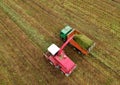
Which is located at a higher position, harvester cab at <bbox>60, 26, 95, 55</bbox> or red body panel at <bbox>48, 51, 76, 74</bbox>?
harvester cab at <bbox>60, 26, 95, 55</bbox>

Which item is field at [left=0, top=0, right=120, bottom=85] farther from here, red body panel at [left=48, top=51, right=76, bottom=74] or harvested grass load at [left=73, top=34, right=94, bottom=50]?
harvested grass load at [left=73, top=34, right=94, bottom=50]

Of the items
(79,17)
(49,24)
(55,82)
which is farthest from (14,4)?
(55,82)

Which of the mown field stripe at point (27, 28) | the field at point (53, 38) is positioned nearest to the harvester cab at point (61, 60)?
the field at point (53, 38)

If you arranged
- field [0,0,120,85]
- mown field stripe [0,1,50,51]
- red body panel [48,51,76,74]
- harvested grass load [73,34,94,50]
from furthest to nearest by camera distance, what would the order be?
1. mown field stripe [0,1,50,51]
2. harvested grass load [73,34,94,50]
3. field [0,0,120,85]
4. red body panel [48,51,76,74]

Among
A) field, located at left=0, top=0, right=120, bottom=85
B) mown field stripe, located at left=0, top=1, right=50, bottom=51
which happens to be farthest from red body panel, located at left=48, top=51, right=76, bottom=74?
mown field stripe, located at left=0, top=1, right=50, bottom=51

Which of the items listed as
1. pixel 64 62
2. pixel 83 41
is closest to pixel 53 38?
pixel 83 41

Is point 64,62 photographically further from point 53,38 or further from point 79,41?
point 53,38

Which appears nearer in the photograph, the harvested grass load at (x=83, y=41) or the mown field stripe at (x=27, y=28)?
the harvested grass load at (x=83, y=41)

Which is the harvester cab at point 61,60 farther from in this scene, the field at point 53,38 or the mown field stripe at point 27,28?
the mown field stripe at point 27,28
